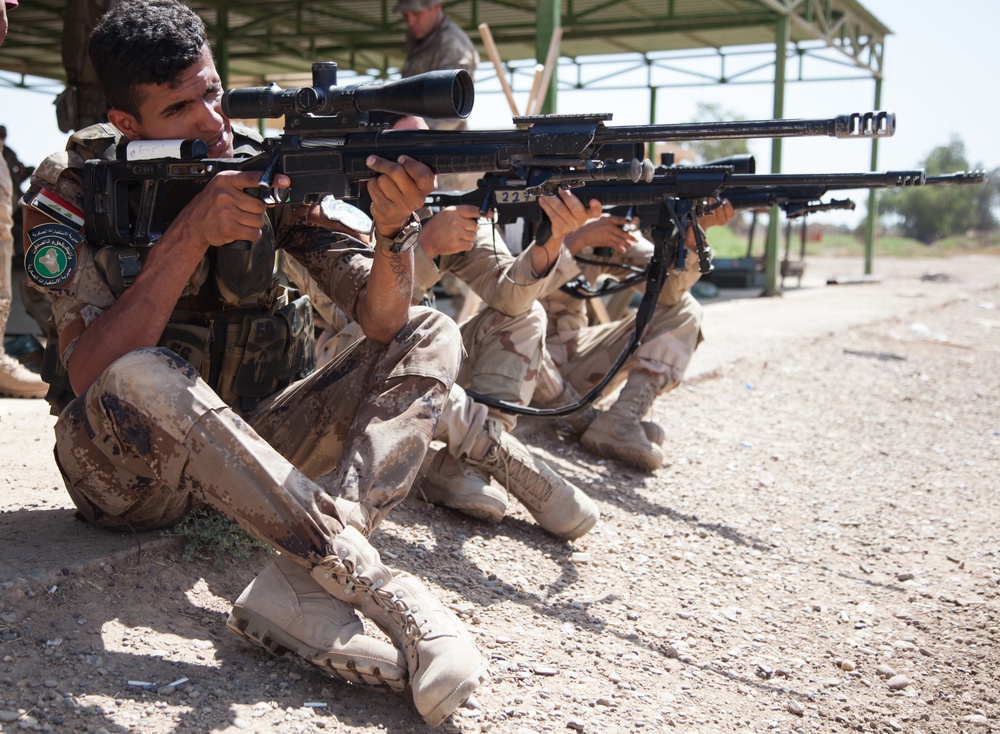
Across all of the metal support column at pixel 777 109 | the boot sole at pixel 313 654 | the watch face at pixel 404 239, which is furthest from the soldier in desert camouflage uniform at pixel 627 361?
the metal support column at pixel 777 109

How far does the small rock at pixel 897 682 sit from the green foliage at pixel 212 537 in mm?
1761

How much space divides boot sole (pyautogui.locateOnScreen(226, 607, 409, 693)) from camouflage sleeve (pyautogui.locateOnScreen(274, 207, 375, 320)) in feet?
3.04

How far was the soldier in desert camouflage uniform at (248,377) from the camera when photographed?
6.85 feet

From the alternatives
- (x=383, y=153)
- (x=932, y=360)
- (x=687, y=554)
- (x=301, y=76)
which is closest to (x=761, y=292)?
(x=932, y=360)

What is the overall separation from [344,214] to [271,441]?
2.25ft

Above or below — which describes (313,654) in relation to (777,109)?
below

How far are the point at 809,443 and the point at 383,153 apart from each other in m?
3.89

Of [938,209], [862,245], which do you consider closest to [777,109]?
[862,245]

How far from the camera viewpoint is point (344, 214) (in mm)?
2830

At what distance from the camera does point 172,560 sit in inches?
103

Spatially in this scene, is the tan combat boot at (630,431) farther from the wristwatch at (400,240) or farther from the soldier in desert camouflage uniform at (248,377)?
the wristwatch at (400,240)

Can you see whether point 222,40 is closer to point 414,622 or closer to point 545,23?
point 545,23

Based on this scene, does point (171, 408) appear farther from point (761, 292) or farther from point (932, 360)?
point (761, 292)

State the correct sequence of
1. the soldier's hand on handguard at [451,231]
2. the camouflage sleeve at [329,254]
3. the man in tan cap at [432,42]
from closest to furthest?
the camouflage sleeve at [329,254] < the soldier's hand on handguard at [451,231] < the man in tan cap at [432,42]
